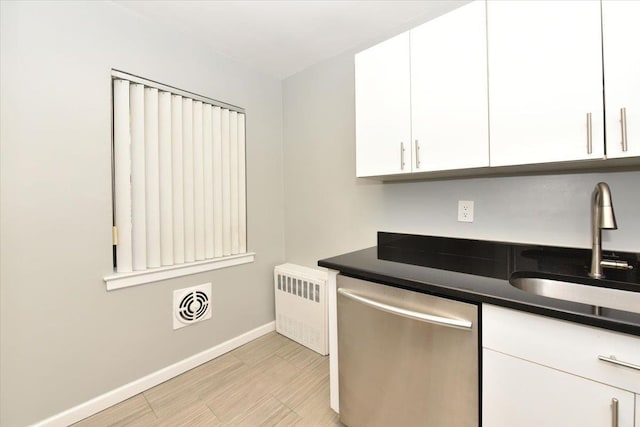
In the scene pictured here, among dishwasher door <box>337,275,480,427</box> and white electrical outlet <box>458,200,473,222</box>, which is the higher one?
white electrical outlet <box>458,200,473,222</box>

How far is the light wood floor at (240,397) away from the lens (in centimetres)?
151

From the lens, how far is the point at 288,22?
183 centimetres

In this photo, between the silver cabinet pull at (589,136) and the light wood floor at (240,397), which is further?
the light wood floor at (240,397)

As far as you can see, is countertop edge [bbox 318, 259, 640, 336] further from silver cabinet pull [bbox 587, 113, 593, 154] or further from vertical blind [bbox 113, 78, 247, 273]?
vertical blind [bbox 113, 78, 247, 273]

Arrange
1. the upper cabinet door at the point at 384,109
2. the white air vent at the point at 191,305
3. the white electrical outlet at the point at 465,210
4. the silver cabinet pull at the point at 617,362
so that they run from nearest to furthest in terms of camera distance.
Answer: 1. the silver cabinet pull at the point at 617,362
2. the upper cabinet door at the point at 384,109
3. the white electrical outlet at the point at 465,210
4. the white air vent at the point at 191,305

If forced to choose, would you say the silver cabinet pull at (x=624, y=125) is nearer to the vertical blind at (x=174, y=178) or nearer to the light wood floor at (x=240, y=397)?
the light wood floor at (x=240, y=397)

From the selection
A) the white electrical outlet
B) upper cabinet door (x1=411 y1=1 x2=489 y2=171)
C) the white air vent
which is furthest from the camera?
the white air vent

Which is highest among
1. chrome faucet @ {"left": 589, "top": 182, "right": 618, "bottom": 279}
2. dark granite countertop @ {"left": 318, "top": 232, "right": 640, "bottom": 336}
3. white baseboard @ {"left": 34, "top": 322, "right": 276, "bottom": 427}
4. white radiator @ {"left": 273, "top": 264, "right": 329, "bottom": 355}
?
chrome faucet @ {"left": 589, "top": 182, "right": 618, "bottom": 279}

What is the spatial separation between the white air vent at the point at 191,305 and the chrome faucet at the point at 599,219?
232 cm

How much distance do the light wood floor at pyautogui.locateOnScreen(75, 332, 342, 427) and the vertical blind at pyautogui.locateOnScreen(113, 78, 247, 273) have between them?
0.83m

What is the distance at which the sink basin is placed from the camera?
1.04 meters

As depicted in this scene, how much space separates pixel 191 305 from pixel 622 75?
259 cm

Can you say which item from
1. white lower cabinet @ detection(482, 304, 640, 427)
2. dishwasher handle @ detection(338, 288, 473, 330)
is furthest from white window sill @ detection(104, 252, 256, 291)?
white lower cabinet @ detection(482, 304, 640, 427)

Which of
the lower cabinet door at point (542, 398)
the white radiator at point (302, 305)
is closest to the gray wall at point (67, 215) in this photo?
the white radiator at point (302, 305)
